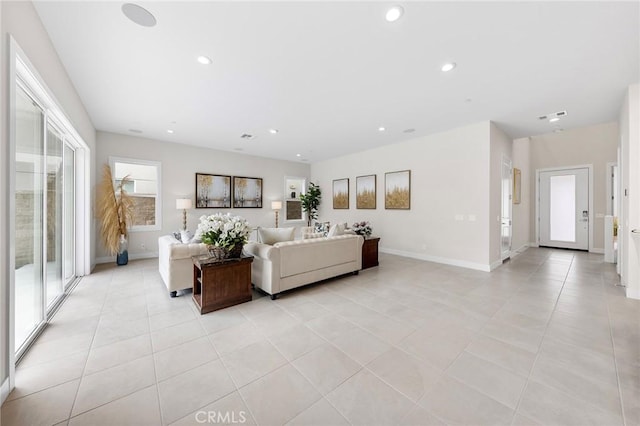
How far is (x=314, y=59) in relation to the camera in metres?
2.73

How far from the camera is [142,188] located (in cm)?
597

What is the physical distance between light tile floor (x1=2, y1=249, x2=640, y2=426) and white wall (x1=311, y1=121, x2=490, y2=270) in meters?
1.72

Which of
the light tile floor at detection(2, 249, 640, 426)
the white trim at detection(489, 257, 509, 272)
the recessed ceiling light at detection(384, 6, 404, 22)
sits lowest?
the light tile floor at detection(2, 249, 640, 426)

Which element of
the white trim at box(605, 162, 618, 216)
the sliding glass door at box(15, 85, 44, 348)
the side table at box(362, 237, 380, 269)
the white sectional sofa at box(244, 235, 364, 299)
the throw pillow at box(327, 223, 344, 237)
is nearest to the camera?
the sliding glass door at box(15, 85, 44, 348)

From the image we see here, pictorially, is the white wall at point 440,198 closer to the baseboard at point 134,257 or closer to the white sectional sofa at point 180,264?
the white sectional sofa at point 180,264

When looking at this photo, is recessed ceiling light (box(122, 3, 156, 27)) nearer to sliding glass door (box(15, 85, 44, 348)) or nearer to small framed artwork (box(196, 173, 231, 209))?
sliding glass door (box(15, 85, 44, 348))

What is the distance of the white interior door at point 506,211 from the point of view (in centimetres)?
540

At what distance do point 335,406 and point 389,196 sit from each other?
5.59 meters

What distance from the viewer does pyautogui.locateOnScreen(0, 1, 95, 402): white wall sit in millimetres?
1535

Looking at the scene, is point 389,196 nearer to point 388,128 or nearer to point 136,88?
point 388,128

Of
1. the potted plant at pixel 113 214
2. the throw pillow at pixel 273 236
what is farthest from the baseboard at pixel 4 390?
the potted plant at pixel 113 214

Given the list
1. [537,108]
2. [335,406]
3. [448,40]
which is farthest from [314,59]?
[537,108]

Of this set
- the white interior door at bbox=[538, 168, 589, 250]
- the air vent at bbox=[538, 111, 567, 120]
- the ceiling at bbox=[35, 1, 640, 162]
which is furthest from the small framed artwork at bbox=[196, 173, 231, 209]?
the white interior door at bbox=[538, 168, 589, 250]

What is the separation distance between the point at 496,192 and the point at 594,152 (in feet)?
14.3
